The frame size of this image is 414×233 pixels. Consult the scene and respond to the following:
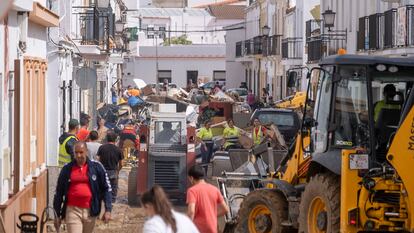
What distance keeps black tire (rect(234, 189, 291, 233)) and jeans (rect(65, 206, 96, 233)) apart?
3.08 m

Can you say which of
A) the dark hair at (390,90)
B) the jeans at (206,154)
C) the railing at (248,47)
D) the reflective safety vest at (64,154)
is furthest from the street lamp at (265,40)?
the dark hair at (390,90)

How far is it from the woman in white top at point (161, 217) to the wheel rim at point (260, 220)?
279 inches

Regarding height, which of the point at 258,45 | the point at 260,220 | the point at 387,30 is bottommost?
the point at 260,220

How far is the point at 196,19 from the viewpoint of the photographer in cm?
10062

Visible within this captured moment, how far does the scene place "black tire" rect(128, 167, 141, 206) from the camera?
22.2 meters

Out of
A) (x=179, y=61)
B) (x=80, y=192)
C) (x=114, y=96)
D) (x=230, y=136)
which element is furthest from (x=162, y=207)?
(x=179, y=61)

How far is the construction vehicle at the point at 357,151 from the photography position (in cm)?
1263

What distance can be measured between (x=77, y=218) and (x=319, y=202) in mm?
2936

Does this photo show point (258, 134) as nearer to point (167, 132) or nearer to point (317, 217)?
point (167, 132)

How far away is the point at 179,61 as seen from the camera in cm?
8700

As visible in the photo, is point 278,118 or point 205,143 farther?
point 278,118

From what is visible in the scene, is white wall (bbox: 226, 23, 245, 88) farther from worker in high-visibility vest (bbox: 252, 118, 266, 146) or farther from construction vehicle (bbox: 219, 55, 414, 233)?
construction vehicle (bbox: 219, 55, 414, 233)

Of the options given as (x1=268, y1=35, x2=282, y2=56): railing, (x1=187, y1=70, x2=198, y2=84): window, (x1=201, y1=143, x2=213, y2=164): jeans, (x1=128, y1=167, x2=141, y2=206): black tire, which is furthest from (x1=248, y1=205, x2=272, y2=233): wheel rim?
(x1=187, y1=70, x2=198, y2=84): window

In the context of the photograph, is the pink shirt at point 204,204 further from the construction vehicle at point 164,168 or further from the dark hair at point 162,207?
the construction vehicle at point 164,168
